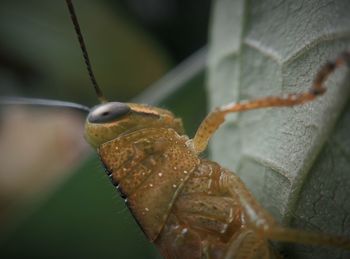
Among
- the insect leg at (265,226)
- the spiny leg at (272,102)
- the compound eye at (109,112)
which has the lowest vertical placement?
the insect leg at (265,226)

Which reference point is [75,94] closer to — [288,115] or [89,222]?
[89,222]

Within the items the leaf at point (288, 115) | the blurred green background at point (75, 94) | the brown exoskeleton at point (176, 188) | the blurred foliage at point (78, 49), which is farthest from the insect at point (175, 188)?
the blurred foliage at point (78, 49)

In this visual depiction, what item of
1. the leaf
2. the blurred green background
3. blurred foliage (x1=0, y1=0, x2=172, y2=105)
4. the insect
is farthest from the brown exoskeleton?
blurred foliage (x1=0, y1=0, x2=172, y2=105)

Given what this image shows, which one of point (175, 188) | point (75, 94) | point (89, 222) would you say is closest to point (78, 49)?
point (75, 94)

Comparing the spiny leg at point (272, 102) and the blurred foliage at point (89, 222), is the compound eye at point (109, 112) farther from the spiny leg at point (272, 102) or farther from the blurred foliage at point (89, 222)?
the blurred foliage at point (89, 222)

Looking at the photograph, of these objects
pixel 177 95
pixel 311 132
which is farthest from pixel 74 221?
pixel 311 132

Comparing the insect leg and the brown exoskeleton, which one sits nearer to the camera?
the insect leg

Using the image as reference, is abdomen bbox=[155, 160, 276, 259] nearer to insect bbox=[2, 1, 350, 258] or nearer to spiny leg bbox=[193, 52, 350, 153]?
insect bbox=[2, 1, 350, 258]
